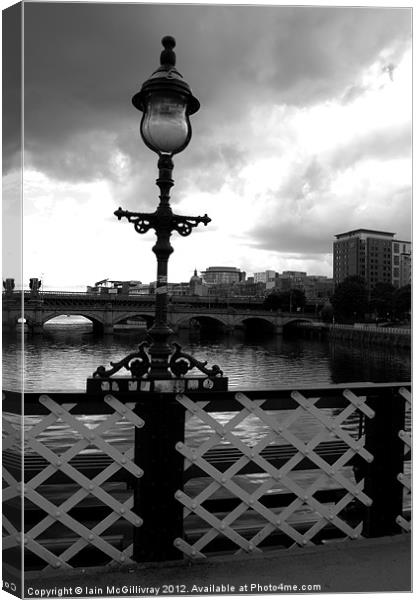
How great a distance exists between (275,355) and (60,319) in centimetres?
5569

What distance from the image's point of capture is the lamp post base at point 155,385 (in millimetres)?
3088

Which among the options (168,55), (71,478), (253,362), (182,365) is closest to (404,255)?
(182,365)

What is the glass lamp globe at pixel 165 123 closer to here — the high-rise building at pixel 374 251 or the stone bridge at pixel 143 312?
the high-rise building at pixel 374 251

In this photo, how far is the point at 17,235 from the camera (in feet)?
9.59

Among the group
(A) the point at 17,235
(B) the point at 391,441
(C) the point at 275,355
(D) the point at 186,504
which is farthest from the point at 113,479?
(C) the point at 275,355

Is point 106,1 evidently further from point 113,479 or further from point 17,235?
point 113,479

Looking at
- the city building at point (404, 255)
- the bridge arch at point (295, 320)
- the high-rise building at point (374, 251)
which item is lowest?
the bridge arch at point (295, 320)

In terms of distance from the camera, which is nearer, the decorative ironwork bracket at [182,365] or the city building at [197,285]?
the decorative ironwork bracket at [182,365]

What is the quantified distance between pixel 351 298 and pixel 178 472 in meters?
75.8

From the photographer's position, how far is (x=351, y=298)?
75875mm

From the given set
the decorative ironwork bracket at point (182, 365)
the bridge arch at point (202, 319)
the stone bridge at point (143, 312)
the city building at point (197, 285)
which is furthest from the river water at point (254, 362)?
the decorative ironwork bracket at point (182, 365)

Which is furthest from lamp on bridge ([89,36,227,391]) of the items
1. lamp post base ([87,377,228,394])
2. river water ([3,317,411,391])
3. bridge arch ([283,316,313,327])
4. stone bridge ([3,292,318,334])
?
bridge arch ([283,316,313,327])

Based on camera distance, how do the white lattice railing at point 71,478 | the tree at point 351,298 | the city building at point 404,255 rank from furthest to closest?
A: the tree at point 351,298, the city building at point 404,255, the white lattice railing at point 71,478

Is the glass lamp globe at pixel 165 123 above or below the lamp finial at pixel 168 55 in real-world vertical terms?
below
